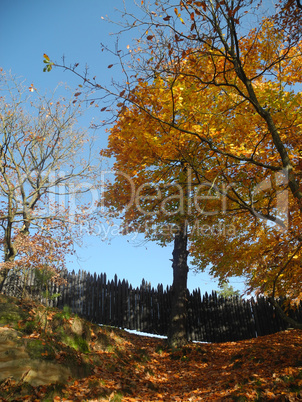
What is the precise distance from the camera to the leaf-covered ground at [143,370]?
19.1ft

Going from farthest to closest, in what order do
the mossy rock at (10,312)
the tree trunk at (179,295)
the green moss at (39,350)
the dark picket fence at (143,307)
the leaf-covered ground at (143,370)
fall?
the dark picket fence at (143,307) → the tree trunk at (179,295) → the mossy rock at (10,312) → the green moss at (39,350) → the leaf-covered ground at (143,370)

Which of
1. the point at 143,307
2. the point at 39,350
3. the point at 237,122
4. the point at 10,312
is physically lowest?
the point at 39,350

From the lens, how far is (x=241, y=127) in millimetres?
9781

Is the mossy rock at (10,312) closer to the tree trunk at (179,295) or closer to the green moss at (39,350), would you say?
the green moss at (39,350)

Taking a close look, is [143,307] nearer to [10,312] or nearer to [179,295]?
[179,295]

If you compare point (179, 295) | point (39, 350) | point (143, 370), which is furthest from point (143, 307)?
point (39, 350)

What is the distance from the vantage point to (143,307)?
1415 centimetres

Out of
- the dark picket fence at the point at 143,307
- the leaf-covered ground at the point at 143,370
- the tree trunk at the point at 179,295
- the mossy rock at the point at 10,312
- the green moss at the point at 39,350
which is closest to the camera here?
the leaf-covered ground at the point at 143,370

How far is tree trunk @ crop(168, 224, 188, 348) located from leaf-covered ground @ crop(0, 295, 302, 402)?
73 cm

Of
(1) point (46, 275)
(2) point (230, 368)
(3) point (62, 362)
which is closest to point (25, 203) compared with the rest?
(1) point (46, 275)

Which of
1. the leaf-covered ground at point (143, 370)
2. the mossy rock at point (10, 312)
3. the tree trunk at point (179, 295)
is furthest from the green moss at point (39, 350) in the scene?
the tree trunk at point (179, 295)

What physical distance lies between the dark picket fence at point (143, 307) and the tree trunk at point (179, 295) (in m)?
2.09

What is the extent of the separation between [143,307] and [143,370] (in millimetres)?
5189

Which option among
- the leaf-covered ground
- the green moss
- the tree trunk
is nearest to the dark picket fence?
the tree trunk
